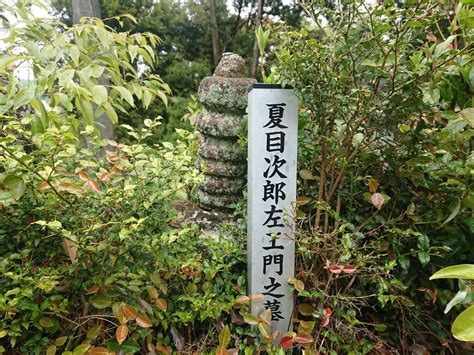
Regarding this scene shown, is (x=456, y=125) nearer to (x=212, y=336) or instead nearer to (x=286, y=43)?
(x=286, y=43)

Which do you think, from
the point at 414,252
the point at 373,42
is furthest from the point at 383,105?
the point at 414,252

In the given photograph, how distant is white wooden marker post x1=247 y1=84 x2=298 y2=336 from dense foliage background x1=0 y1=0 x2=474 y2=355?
50 millimetres

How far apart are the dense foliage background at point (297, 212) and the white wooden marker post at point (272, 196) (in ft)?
0.16

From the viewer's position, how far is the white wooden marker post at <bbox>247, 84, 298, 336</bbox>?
112cm

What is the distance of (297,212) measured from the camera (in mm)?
1191

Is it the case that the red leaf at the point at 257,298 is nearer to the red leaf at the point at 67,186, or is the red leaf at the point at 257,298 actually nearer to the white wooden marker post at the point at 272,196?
the white wooden marker post at the point at 272,196

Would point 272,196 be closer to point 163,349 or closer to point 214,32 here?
point 163,349

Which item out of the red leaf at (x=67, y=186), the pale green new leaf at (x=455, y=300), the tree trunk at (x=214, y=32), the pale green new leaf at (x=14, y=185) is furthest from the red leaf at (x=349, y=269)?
the tree trunk at (x=214, y=32)

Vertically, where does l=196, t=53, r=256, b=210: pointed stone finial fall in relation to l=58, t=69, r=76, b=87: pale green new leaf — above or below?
below

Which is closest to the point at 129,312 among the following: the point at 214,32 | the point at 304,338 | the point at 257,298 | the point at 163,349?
the point at 163,349

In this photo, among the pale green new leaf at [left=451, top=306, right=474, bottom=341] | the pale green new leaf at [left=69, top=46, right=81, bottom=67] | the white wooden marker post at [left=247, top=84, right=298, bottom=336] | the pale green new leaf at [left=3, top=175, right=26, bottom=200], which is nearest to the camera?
the pale green new leaf at [left=451, top=306, right=474, bottom=341]

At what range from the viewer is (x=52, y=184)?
1.01 m

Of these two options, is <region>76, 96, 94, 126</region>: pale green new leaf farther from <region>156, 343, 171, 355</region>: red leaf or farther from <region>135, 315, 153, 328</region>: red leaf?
<region>156, 343, 171, 355</region>: red leaf

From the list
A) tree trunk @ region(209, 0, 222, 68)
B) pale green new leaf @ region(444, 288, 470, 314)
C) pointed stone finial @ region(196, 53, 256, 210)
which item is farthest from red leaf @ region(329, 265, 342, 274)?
tree trunk @ region(209, 0, 222, 68)
